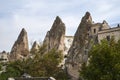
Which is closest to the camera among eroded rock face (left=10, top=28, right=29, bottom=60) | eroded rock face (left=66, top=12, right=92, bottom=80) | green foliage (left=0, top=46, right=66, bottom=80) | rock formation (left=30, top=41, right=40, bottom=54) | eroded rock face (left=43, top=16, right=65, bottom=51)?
green foliage (left=0, top=46, right=66, bottom=80)

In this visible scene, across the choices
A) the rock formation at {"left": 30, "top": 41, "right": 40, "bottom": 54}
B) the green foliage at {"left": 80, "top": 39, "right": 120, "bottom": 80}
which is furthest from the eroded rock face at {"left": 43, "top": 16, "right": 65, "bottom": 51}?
the green foliage at {"left": 80, "top": 39, "right": 120, "bottom": 80}

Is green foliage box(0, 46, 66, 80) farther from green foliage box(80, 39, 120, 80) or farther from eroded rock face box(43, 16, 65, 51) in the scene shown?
green foliage box(80, 39, 120, 80)

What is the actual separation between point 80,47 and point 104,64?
152 feet

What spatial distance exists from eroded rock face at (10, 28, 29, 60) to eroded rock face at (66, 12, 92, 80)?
21698 mm

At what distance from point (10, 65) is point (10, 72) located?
17.3 ft

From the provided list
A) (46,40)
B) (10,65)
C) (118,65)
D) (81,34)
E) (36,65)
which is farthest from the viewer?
(46,40)

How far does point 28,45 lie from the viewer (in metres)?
124

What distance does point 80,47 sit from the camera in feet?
329

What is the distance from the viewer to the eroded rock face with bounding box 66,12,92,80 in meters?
96.2

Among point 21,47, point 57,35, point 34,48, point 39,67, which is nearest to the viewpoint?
point 39,67

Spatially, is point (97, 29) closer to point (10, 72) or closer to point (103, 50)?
point (10, 72)

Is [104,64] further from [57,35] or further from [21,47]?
[21,47]


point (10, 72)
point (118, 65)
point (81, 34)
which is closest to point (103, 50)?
point (118, 65)

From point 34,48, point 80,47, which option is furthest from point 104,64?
point 34,48
